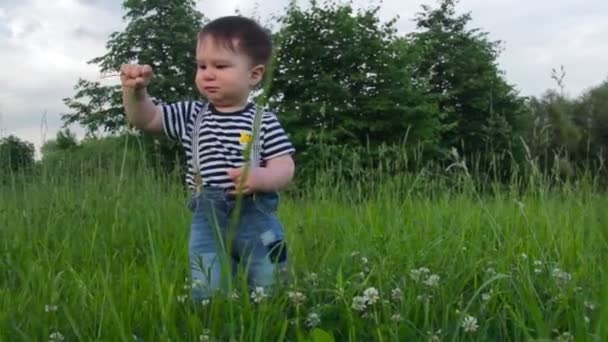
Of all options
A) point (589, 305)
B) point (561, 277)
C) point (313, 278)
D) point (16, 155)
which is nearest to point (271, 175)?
point (313, 278)

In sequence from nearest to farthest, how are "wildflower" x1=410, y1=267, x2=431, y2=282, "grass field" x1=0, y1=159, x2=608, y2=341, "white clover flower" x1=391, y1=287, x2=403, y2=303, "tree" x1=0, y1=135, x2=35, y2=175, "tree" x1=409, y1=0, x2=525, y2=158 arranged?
"grass field" x1=0, y1=159, x2=608, y2=341 < "white clover flower" x1=391, y1=287, x2=403, y2=303 < "wildflower" x1=410, y1=267, x2=431, y2=282 < "tree" x1=0, y1=135, x2=35, y2=175 < "tree" x1=409, y1=0, x2=525, y2=158

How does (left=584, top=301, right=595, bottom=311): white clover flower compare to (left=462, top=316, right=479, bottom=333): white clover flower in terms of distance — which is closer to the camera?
(left=462, top=316, right=479, bottom=333): white clover flower

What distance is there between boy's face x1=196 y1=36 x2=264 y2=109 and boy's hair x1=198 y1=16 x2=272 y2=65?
2cm

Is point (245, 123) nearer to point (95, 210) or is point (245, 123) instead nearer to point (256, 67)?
point (256, 67)

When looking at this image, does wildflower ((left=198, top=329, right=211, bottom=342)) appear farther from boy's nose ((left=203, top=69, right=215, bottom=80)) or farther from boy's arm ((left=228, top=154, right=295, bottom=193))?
boy's nose ((left=203, top=69, right=215, bottom=80))

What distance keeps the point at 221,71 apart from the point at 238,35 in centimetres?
15

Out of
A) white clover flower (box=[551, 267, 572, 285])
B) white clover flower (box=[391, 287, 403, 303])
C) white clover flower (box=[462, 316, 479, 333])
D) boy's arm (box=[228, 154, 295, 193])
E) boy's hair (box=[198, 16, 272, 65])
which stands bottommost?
white clover flower (box=[462, 316, 479, 333])

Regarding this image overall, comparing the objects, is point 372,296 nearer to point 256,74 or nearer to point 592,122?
point 256,74

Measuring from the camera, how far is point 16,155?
753 cm

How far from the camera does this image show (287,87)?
93.9 feet

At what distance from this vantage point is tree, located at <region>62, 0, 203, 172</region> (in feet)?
105

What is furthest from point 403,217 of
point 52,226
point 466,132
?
point 466,132

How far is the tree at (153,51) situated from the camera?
32150mm

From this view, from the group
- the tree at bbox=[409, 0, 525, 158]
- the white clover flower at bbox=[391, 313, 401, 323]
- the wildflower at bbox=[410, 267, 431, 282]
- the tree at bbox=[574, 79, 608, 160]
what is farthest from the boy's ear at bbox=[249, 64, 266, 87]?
the tree at bbox=[409, 0, 525, 158]
